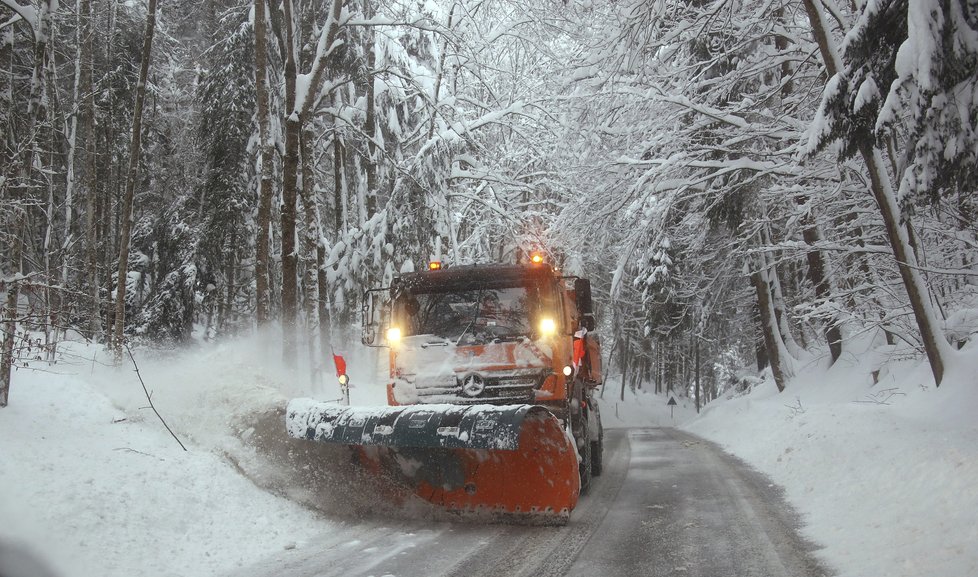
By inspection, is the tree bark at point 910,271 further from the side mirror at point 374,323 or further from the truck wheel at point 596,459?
the side mirror at point 374,323

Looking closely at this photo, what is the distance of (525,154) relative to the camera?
71.3ft

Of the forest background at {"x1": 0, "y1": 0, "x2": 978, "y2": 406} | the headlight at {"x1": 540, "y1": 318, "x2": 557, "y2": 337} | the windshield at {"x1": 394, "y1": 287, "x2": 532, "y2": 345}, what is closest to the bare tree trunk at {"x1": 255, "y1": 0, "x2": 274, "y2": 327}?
the forest background at {"x1": 0, "y1": 0, "x2": 978, "y2": 406}

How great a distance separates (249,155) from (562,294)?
51.4 feet

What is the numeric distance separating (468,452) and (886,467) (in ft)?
14.6

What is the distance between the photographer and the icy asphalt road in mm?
4940

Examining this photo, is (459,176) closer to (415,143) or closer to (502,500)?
(415,143)

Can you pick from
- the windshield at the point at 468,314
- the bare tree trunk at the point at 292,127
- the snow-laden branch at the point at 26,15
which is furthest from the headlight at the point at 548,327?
the snow-laden branch at the point at 26,15

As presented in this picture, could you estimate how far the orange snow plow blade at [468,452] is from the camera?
236 inches

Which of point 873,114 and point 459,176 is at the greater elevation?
point 459,176

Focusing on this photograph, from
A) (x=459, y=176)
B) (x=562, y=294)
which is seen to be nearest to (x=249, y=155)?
(x=459, y=176)

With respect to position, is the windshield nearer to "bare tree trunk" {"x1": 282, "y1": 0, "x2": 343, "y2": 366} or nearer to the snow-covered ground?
the snow-covered ground

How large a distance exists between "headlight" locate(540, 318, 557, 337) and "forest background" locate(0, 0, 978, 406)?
2974 mm

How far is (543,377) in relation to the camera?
23.7ft

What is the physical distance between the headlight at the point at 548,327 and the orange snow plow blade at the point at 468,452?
1.33 metres
